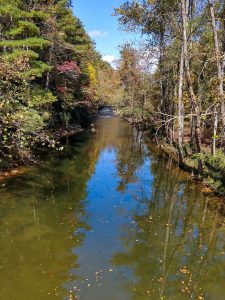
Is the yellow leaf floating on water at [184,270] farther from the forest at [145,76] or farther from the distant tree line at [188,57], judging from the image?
the distant tree line at [188,57]

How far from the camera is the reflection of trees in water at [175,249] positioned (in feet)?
35.4

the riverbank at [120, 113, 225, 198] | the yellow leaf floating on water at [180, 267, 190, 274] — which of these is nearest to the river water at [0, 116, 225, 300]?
the yellow leaf floating on water at [180, 267, 190, 274]

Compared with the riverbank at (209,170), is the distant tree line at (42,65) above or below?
above

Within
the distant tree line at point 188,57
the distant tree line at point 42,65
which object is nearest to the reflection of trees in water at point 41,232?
the distant tree line at point 42,65

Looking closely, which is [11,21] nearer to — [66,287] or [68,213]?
[68,213]

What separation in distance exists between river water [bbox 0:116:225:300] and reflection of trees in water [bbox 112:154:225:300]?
0.12 ft

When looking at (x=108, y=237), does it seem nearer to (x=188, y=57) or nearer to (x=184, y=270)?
(x=184, y=270)

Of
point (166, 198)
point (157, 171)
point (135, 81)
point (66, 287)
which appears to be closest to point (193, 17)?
point (157, 171)

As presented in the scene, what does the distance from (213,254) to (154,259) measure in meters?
2.40

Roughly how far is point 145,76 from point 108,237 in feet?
94.6

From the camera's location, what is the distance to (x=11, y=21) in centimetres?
2778

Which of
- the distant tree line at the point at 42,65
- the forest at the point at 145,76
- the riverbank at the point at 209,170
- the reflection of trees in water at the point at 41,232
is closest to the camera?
the reflection of trees in water at the point at 41,232

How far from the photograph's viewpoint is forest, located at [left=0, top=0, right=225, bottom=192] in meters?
15.9

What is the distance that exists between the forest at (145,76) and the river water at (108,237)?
9.34 ft
